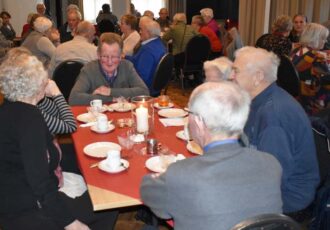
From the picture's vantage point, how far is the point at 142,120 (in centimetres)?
224

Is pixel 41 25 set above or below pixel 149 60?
above

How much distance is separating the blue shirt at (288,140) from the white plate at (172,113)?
2.52ft

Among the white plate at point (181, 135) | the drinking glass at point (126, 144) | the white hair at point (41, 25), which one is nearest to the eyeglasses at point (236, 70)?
the white plate at point (181, 135)

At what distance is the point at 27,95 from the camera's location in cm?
180

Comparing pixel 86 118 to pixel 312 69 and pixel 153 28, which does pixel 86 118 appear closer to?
pixel 153 28

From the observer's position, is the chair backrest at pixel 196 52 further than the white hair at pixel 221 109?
Yes

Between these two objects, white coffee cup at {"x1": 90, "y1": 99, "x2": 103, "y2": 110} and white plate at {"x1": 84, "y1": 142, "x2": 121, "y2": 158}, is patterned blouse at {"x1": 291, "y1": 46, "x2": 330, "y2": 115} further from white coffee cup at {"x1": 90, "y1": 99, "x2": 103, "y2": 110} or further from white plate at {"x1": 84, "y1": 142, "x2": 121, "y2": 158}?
white plate at {"x1": 84, "y1": 142, "x2": 121, "y2": 158}

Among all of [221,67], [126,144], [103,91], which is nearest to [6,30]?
[103,91]

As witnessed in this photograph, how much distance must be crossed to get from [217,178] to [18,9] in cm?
1007

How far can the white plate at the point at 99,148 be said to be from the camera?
1.93 meters

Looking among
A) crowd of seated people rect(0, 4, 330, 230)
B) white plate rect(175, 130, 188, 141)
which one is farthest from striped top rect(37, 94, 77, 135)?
white plate rect(175, 130, 188, 141)

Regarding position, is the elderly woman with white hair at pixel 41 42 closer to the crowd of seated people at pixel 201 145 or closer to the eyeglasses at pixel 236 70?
the crowd of seated people at pixel 201 145

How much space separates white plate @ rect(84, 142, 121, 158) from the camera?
1.93 metres

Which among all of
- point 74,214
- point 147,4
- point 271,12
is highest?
point 147,4
